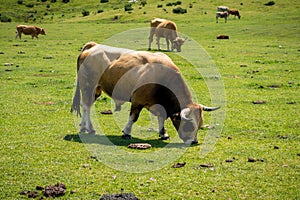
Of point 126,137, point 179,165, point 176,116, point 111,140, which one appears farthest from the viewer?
point 126,137

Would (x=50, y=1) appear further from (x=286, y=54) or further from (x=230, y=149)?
(x=230, y=149)

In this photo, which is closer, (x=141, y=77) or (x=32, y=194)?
(x=32, y=194)

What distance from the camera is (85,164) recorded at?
30.8 ft

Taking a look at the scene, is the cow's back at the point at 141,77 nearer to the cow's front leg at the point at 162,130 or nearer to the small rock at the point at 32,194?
the cow's front leg at the point at 162,130

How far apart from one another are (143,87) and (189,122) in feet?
4.89

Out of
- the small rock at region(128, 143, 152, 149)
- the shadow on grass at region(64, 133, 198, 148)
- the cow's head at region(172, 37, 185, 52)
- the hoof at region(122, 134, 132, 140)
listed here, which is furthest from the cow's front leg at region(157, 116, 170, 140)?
the cow's head at region(172, 37, 185, 52)

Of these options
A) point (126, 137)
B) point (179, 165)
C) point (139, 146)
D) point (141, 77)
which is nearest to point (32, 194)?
point (179, 165)

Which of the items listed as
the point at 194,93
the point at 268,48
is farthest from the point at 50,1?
the point at 194,93

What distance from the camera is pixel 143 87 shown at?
11281 mm

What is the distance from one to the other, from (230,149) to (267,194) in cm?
275

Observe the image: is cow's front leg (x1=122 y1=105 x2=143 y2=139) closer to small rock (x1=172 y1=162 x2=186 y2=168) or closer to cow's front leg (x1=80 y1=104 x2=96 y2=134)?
cow's front leg (x1=80 y1=104 x2=96 y2=134)

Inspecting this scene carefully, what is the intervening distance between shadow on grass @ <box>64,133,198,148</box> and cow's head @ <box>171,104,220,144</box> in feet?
0.80

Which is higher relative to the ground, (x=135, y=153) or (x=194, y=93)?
(x=135, y=153)

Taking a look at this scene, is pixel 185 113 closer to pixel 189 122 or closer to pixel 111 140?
pixel 189 122
